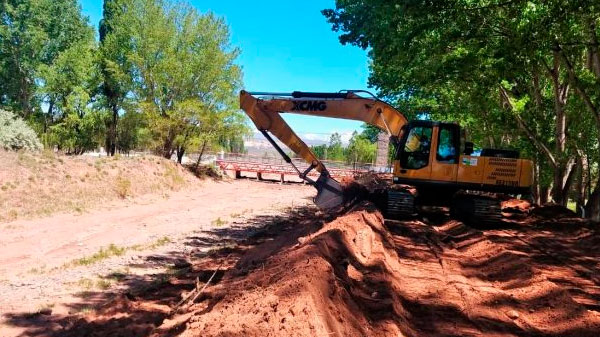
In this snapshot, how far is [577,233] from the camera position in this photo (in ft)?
38.2

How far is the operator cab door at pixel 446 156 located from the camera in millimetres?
12461

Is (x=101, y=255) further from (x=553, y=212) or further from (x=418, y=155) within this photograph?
(x=553, y=212)

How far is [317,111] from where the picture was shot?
42.3ft

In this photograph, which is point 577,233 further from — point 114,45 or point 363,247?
point 114,45

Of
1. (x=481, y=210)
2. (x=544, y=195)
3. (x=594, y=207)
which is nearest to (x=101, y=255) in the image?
(x=481, y=210)

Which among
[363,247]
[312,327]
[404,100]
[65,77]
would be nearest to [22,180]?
[363,247]

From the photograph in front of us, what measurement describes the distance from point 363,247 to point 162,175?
19375 millimetres

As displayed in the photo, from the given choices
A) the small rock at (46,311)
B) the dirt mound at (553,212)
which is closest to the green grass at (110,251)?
the small rock at (46,311)

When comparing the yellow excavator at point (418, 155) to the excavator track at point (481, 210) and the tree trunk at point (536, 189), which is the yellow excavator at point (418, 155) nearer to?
the excavator track at point (481, 210)

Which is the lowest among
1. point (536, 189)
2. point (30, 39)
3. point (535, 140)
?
point (536, 189)

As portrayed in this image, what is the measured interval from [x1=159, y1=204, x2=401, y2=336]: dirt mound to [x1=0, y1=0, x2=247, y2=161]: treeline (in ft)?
80.3

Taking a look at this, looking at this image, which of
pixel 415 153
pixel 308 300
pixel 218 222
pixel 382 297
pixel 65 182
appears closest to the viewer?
pixel 308 300

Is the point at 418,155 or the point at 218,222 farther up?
the point at 418,155

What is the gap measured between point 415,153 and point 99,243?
327 inches
